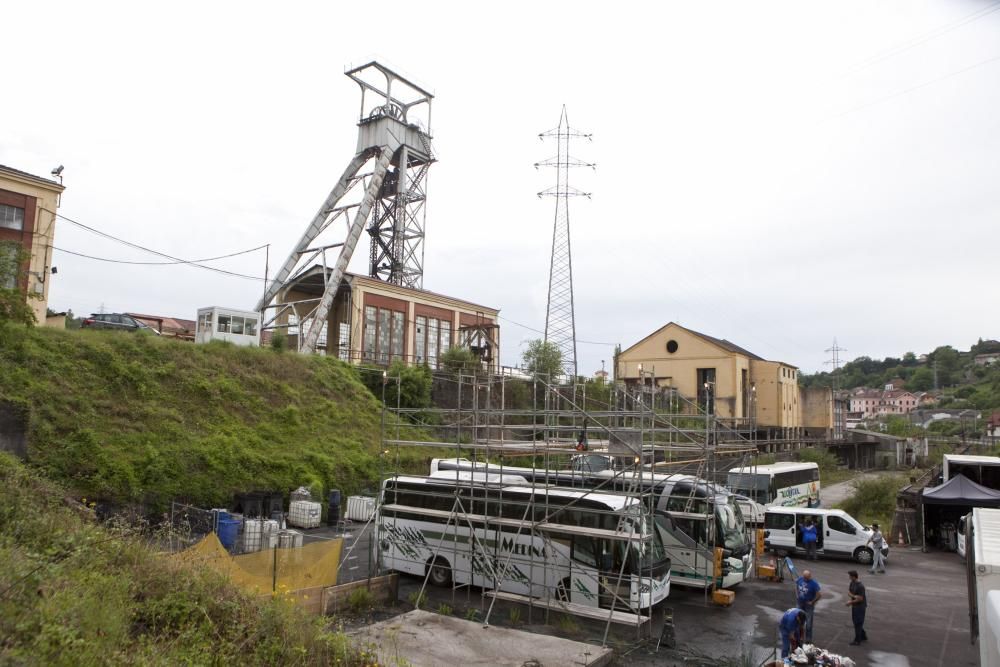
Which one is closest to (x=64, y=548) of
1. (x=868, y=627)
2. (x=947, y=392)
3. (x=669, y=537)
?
(x=669, y=537)

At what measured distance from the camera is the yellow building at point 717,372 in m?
44.0

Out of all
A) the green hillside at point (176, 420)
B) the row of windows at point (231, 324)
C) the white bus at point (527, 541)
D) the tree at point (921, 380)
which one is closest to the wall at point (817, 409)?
the green hillside at point (176, 420)

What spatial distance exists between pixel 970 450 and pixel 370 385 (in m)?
46.4

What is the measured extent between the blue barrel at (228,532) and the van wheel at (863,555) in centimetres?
1718

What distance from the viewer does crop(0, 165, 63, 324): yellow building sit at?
28203 millimetres

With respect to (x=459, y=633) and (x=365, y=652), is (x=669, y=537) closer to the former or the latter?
(x=459, y=633)

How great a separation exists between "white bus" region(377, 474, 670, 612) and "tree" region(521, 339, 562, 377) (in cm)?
2696

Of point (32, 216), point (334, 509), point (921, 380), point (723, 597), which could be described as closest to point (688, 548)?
point (723, 597)

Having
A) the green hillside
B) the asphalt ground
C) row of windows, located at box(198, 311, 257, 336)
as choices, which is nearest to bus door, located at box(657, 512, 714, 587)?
the asphalt ground

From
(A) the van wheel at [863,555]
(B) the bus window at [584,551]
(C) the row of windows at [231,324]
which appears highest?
(C) the row of windows at [231,324]

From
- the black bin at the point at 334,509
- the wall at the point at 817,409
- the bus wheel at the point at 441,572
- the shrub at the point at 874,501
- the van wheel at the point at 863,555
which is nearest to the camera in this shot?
the bus wheel at the point at 441,572

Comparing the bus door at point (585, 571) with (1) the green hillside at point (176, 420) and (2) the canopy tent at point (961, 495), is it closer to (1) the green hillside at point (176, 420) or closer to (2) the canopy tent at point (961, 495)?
(1) the green hillside at point (176, 420)

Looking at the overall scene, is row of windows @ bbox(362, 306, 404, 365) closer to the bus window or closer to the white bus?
the white bus

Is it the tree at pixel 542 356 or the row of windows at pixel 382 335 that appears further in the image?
the tree at pixel 542 356
